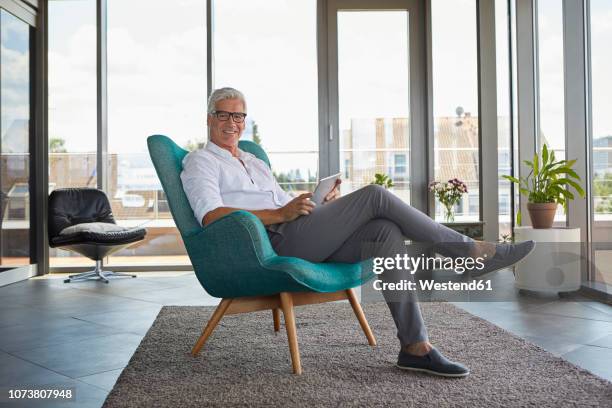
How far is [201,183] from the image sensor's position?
232 centimetres

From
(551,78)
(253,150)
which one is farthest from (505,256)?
(551,78)

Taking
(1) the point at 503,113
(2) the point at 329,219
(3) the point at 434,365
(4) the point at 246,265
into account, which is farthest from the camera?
(1) the point at 503,113

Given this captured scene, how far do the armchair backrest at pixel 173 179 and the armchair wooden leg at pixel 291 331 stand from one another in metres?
0.43

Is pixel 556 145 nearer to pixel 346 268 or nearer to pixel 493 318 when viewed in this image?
pixel 493 318

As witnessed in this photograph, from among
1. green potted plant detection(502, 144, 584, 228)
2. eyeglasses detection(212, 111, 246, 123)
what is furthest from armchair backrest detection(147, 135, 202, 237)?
green potted plant detection(502, 144, 584, 228)

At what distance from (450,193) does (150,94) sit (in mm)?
2958

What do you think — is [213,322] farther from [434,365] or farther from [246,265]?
[434,365]

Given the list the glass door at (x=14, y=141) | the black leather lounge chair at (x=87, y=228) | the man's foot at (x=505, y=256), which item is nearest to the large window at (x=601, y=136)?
the man's foot at (x=505, y=256)

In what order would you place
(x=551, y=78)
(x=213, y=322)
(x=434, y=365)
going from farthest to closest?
(x=551, y=78) < (x=213, y=322) < (x=434, y=365)

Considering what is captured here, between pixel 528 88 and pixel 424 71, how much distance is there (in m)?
1.26

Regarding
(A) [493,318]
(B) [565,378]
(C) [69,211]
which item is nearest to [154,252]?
(C) [69,211]

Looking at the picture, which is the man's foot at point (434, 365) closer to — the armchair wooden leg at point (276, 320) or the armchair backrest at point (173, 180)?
the armchair wooden leg at point (276, 320)

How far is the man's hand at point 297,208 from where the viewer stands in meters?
2.21

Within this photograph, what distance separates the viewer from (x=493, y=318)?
9.92ft
